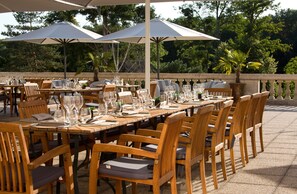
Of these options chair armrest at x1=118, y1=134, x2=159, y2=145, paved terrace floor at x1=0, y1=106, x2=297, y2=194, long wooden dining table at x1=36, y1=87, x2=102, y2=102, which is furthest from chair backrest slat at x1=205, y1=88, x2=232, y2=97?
chair armrest at x1=118, y1=134, x2=159, y2=145

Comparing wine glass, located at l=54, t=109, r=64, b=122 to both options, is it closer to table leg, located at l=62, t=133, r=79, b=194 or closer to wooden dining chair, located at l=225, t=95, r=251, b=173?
table leg, located at l=62, t=133, r=79, b=194

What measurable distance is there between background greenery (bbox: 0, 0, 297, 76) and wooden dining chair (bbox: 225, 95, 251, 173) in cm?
2208

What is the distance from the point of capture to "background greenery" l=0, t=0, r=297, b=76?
2898 centimetres

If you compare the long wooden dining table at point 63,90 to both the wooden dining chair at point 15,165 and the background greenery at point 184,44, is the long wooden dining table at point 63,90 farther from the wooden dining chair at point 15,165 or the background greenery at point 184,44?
the background greenery at point 184,44

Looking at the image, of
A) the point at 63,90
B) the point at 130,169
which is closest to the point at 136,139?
the point at 130,169

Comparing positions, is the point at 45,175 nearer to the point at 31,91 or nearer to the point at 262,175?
the point at 262,175

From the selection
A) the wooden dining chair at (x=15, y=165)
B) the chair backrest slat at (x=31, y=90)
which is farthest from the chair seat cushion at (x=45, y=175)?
the chair backrest slat at (x=31, y=90)

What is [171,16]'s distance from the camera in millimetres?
36188

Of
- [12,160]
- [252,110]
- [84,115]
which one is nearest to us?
[12,160]

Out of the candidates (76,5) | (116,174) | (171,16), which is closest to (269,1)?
(171,16)

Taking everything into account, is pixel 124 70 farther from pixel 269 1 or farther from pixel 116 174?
pixel 116 174

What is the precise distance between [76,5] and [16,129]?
4657mm

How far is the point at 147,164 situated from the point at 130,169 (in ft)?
0.64

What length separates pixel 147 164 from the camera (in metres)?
3.99
